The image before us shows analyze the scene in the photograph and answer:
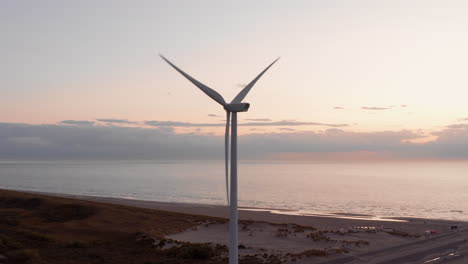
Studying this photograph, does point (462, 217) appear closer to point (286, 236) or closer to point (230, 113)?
point (286, 236)

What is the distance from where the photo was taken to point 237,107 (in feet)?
81.9

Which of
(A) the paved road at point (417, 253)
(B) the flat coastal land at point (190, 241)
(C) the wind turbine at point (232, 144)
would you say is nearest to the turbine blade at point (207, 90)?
(C) the wind turbine at point (232, 144)

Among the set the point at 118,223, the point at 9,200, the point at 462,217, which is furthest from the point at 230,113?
the point at 462,217

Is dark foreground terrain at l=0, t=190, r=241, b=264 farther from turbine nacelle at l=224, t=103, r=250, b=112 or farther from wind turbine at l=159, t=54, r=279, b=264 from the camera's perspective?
turbine nacelle at l=224, t=103, r=250, b=112

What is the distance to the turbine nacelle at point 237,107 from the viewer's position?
2478 centimetres

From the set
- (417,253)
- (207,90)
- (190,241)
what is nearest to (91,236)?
(190,241)

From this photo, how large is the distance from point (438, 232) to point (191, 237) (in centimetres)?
2822

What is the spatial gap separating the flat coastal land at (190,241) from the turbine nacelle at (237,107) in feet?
45.8

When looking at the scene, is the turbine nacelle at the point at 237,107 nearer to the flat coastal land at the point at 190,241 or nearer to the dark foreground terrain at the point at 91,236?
the flat coastal land at the point at 190,241

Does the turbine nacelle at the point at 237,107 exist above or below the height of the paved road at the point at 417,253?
above

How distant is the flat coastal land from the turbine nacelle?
1397 centimetres

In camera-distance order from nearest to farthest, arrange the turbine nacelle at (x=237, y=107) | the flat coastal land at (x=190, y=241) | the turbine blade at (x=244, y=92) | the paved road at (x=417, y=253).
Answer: the turbine nacelle at (x=237, y=107)
the turbine blade at (x=244, y=92)
the paved road at (x=417, y=253)
the flat coastal land at (x=190, y=241)

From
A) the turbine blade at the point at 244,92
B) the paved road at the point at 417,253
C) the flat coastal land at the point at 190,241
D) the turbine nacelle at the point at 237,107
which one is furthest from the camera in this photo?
the flat coastal land at the point at 190,241

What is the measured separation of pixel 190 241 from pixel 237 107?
22488 mm
